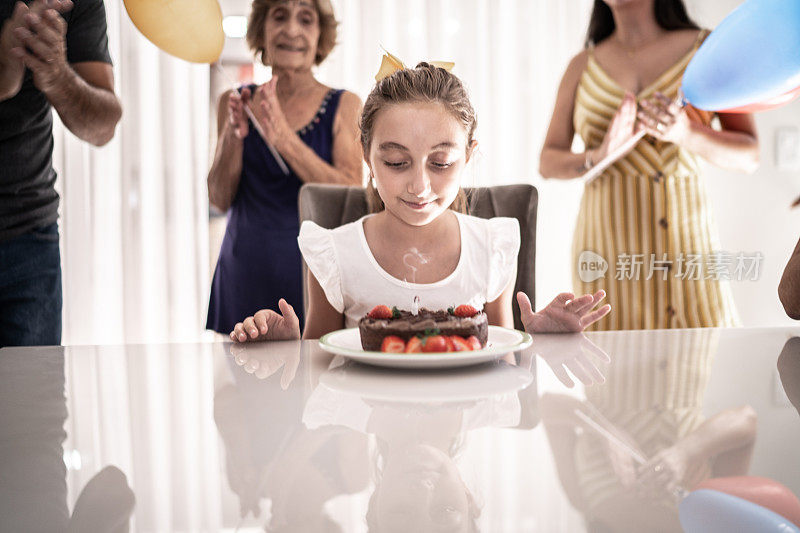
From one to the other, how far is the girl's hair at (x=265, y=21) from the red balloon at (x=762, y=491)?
189 centimetres

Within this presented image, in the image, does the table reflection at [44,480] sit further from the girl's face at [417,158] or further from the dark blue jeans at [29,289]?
the dark blue jeans at [29,289]

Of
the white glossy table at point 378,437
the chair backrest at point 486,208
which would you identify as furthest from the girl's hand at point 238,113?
the white glossy table at point 378,437

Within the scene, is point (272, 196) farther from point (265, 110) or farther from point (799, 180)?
point (799, 180)

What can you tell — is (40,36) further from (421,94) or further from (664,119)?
(664,119)

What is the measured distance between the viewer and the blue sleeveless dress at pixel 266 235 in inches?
78.0

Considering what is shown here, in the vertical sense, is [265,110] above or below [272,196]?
above

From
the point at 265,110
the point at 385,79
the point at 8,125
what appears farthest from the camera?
the point at 265,110

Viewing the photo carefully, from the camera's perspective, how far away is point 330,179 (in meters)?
1.92

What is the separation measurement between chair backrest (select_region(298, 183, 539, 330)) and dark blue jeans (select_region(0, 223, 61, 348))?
2.16 feet

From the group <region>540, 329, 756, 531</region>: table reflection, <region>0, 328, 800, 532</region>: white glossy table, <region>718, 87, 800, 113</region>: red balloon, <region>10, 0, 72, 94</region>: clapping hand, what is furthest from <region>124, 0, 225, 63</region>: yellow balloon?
<region>540, 329, 756, 531</region>: table reflection

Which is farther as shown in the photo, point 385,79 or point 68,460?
point 385,79

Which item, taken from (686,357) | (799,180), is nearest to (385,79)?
(686,357)

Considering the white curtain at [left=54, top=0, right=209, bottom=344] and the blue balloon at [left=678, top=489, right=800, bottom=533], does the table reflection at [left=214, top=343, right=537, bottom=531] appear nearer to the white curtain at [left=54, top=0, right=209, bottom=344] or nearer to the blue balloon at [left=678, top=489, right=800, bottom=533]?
the blue balloon at [left=678, top=489, right=800, bottom=533]

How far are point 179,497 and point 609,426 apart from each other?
370mm
